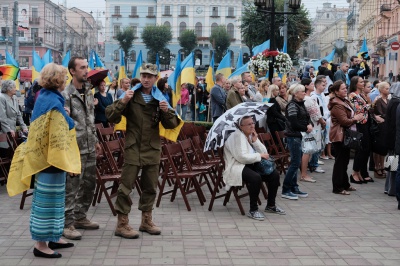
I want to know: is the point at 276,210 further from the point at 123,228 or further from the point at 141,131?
the point at 141,131

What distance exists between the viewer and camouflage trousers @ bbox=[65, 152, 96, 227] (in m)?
7.14

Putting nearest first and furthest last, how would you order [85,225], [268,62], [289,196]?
[85,225] < [289,196] < [268,62]

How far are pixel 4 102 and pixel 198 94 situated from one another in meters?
13.7

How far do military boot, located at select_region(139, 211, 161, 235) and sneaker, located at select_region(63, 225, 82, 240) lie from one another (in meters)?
0.77

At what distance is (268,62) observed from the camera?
17.5 m

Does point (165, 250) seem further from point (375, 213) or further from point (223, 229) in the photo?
point (375, 213)

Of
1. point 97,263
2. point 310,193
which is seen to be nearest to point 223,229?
point 97,263

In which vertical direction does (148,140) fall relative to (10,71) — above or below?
below

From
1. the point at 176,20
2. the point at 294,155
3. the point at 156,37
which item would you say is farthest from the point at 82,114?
the point at 176,20

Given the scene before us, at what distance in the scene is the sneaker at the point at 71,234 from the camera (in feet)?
23.2

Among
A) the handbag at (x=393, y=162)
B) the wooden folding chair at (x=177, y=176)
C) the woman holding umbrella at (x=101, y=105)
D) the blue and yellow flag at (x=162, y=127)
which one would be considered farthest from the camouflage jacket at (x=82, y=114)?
the handbag at (x=393, y=162)

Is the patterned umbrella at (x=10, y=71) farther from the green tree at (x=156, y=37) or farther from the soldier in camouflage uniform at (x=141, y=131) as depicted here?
the green tree at (x=156, y=37)

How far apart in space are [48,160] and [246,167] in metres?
3.19

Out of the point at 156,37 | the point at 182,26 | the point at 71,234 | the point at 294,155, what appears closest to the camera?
the point at 71,234
